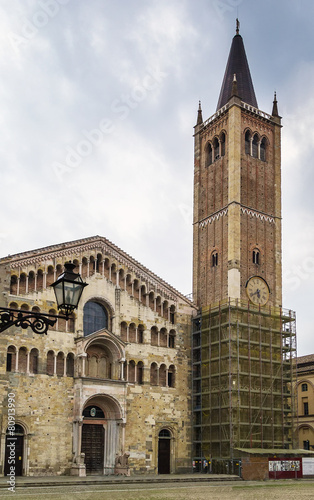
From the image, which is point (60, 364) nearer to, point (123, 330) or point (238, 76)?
point (123, 330)

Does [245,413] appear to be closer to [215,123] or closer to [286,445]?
[286,445]

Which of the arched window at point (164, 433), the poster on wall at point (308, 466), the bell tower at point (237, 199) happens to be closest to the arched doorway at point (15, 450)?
the arched window at point (164, 433)

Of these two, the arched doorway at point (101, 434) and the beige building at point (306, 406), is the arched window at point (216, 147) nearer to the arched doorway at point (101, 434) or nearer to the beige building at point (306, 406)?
the arched doorway at point (101, 434)

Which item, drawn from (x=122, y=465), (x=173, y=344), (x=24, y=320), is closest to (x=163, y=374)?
(x=173, y=344)

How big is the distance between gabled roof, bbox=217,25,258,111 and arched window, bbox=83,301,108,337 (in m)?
21.0

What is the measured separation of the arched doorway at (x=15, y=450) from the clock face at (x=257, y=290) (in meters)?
19.1

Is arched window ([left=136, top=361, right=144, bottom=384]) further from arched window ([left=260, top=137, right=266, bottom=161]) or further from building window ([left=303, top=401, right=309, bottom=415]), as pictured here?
building window ([left=303, top=401, right=309, bottom=415])

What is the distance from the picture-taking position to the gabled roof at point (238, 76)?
52031 mm

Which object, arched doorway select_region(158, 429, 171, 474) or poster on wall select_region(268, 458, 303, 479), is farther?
arched doorway select_region(158, 429, 171, 474)

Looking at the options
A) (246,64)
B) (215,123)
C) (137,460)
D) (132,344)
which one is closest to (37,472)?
(137,460)

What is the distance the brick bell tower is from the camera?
4366 centimetres

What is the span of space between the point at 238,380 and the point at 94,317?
10.9 m

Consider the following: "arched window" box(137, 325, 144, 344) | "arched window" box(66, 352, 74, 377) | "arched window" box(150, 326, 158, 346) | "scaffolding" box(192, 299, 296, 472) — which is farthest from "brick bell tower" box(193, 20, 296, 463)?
"arched window" box(66, 352, 74, 377)

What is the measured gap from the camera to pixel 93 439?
4103 cm
